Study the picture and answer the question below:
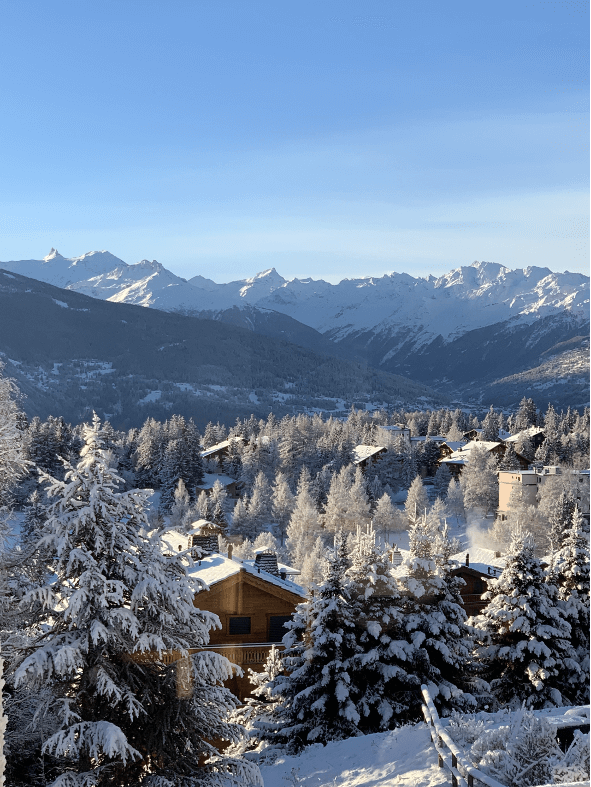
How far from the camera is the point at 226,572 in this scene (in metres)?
24.2

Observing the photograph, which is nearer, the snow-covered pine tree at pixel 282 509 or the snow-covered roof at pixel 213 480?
the snow-covered pine tree at pixel 282 509

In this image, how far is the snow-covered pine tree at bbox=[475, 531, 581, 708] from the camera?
57.9 ft

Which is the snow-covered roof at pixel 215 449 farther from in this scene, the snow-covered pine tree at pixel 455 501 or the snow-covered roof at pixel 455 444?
the snow-covered pine tree at pixel 455 501

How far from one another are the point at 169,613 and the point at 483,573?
2721cm

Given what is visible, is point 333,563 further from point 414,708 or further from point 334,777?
point 334,777

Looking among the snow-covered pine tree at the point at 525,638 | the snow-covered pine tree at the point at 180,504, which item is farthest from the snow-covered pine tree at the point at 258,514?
the snow-covered pine tree at the point at 525,638

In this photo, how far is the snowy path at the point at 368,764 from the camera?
10844mm

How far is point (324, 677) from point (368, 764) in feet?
12.8

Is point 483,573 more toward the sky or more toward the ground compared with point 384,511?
more toward the sky

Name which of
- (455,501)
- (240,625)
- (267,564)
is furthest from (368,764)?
(455,501)

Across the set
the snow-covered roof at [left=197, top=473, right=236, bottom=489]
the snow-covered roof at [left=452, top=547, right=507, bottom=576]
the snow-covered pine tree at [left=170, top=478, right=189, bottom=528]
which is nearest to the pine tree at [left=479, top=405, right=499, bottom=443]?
the snow-covered roof at [left=197, top=473, right=236, bottom=489]

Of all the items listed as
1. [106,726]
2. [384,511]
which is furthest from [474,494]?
[106,726]

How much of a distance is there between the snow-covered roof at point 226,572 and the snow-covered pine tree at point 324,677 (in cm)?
673

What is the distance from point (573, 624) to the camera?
728 inches
